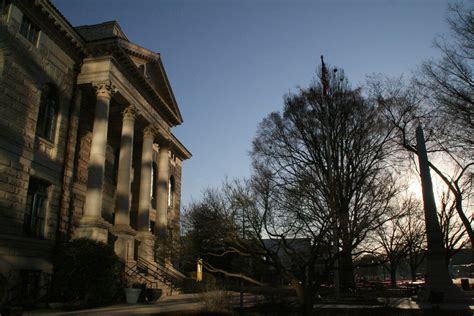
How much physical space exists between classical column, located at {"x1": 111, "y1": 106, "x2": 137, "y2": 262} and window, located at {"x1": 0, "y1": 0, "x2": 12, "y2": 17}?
8.32 metres

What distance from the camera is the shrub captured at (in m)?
15.6

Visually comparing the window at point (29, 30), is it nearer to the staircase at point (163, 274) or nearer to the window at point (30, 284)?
the window at point (30, 284)

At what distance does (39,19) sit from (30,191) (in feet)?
26.4

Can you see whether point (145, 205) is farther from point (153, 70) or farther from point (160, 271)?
point (153, 70)

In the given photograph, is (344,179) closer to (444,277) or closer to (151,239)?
(444,277)

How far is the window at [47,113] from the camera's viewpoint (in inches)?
712

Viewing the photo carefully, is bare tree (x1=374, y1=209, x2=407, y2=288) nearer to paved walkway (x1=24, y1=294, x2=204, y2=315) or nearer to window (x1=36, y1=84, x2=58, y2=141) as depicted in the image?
paved walkway (x1=24, y1=294, x2=204, y2=315)

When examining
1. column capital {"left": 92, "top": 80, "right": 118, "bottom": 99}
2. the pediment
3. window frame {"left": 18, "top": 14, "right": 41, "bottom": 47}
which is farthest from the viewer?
the pediment

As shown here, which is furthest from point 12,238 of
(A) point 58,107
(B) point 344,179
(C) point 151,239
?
(B) point 344,179

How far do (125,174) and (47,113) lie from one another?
206 inches

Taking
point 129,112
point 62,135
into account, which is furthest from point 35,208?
point 129,112

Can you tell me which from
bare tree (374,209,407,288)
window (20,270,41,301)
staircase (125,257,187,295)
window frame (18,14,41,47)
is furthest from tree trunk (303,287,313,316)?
window frame (18,14,41,47)

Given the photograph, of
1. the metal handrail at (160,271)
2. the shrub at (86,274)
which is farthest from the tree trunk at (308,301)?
the metal handrail at (160,271)

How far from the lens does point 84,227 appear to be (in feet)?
59.0
